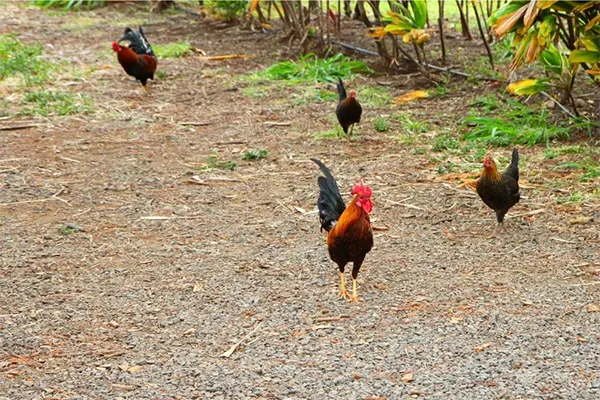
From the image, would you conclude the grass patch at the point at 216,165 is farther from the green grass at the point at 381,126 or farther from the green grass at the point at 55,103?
the green grass at the point at 55,103

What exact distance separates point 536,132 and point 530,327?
3.19 m

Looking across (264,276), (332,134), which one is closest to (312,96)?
(332,134)

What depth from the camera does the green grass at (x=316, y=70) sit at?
9.52 m

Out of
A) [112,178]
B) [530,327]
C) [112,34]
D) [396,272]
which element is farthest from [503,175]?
[112,34]

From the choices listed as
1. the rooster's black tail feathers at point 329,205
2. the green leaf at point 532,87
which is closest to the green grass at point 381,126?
the green leaf at point 532,87

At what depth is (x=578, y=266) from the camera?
5086 mm

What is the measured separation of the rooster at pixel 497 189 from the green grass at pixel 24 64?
221 inches

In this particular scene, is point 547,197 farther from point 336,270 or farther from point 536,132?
point 336,270

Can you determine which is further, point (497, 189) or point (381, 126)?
point (381, 126)

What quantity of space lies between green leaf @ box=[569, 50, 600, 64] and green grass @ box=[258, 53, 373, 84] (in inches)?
122

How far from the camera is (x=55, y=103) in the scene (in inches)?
350

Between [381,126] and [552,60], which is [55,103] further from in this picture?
[552,60]

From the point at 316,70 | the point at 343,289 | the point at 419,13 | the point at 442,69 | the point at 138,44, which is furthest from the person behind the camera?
the point at 138,44

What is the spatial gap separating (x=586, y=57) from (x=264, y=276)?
321 cm
